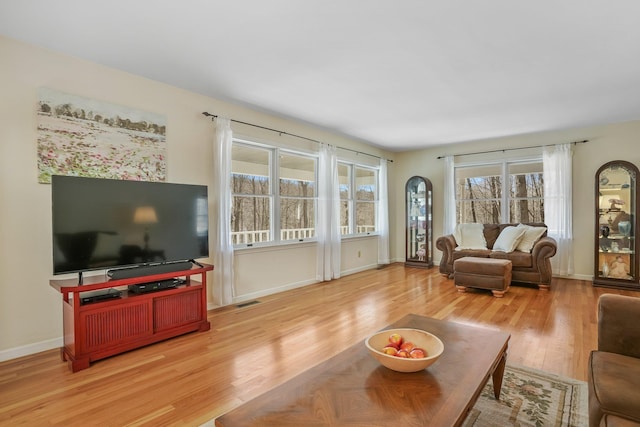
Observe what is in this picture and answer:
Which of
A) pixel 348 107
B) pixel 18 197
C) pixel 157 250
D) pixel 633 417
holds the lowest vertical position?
pixel 633 417

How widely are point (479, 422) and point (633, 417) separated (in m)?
0.73

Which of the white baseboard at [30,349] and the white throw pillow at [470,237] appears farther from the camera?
the white throw pillow at [470,237]

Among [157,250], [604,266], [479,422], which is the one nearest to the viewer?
[479,422]

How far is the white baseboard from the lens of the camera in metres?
2.49

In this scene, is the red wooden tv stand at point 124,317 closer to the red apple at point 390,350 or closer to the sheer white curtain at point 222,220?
the sheer white curtain at point 222,220

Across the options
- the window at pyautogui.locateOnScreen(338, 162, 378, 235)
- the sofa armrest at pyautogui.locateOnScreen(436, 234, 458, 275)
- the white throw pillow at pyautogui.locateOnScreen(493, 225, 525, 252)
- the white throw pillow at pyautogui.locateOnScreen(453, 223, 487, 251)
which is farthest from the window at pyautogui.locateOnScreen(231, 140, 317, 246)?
the white throw pillow at pyautogui.locateOnScreen(493, 225, 525, 252)

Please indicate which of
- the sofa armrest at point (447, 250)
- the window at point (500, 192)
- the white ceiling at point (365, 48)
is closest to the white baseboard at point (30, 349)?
the white ceiling at point (365, 48)

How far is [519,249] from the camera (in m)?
4.98

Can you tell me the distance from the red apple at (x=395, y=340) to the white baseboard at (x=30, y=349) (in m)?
2.85

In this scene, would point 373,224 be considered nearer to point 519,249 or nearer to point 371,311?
point 519,249

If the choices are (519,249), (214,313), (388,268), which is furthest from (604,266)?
(214,313)

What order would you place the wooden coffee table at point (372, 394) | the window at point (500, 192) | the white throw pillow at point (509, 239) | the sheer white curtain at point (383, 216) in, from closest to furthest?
the wooden coffee table at point (372, 394), the white throw pillow at point (509, 239), the window at point (500, 192), the sheer white curtain at point (383, 216)

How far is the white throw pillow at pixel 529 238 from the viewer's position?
493 centimetres

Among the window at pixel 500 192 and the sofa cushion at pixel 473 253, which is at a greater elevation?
the window at pixel 500 192
